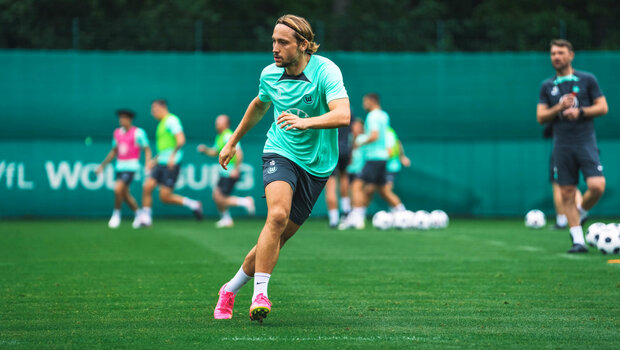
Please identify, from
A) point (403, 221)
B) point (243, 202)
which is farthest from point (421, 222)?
point (243, 202)

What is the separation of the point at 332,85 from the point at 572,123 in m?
5.16

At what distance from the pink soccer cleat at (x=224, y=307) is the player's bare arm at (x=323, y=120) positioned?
123cm

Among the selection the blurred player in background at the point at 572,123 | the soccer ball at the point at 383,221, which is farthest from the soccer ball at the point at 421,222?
the blurred player in background at the point at 572,123

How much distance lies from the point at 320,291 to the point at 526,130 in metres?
13.2

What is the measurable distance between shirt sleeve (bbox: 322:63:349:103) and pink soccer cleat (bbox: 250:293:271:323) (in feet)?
4.25

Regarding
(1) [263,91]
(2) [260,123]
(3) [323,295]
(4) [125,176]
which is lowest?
→ (3) [323,295]

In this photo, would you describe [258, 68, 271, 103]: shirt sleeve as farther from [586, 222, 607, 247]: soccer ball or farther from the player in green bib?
[586, 222, 607, 247]: soccer ball

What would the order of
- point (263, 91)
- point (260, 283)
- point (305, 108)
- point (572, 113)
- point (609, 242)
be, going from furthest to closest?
1. point (609, 242)
2. point (572, 113)
3. point (263, 91)
4. point (305, 108)
5. point (260, 283)

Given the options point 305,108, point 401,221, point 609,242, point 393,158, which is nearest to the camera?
point 305,108

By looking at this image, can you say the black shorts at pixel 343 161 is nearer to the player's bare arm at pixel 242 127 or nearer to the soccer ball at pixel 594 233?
the soccer ball at pixel 594 233

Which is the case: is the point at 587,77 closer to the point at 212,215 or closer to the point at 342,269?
the point at 342,269

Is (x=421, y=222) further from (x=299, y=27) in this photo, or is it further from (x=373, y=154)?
(x=299, y=27)

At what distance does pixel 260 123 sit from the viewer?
1964 cm

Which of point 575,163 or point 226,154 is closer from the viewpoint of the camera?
point 226,154
